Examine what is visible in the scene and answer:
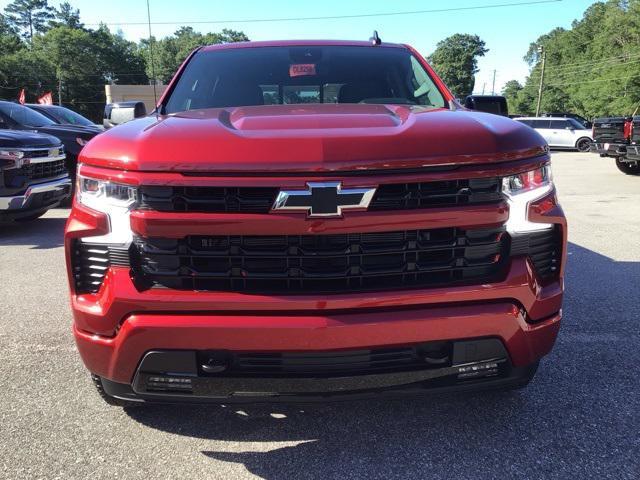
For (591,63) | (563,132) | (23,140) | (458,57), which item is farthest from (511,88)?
(23,140)

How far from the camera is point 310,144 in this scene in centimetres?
190

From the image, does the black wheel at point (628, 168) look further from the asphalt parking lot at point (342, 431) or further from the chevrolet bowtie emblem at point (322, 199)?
the chevrolet bowtie emblem at point (322, 199)

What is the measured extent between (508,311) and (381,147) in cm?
76

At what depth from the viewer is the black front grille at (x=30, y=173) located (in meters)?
6.80

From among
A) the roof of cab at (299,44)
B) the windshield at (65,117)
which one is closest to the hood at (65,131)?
the windshield at (65,117)

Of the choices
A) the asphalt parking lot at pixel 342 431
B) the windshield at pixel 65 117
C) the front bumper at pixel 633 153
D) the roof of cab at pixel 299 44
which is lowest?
the asphalt parking lot at pixel 342 431

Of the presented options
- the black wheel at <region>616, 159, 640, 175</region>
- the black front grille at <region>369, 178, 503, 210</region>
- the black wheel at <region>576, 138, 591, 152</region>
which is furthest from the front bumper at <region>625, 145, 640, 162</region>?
the black wheel at <region>576, 138, 591, 152</region>

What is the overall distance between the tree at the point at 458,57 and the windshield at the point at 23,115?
279 feet

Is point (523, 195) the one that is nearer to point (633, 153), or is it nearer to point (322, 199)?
point (322, 199)

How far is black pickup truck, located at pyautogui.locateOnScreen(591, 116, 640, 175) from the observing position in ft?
40.3

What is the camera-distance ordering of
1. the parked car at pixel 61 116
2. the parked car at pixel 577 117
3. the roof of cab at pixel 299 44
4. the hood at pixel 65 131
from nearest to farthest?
the roof of cab at pixel 299 44
the hood at pixel 65 131
the parked car at pixel 61 116
the parked car at pixel 577 117

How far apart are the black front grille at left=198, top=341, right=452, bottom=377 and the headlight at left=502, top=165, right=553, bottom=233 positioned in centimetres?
53

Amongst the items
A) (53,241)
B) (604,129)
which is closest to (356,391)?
(53,241)

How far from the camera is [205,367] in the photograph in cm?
197
